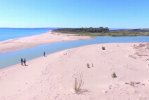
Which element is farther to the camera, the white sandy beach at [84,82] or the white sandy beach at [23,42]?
the white sandy beach at [23,42]

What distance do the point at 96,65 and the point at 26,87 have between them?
27.7 ft

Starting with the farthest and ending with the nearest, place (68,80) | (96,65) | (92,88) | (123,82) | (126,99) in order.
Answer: (96,65) < (68,80) < (123,82) < (92,88) < (126,99)

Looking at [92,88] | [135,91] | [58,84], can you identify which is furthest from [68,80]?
[135,91]

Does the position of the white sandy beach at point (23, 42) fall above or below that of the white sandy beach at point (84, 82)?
below

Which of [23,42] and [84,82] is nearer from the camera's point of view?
[84,82]

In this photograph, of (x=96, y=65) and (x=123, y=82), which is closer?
(x=123, y=82)

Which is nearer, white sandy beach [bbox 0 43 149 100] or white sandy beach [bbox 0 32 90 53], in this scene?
white sandy beach [bbox 0 43 149 100]

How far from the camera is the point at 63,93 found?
1401 cm

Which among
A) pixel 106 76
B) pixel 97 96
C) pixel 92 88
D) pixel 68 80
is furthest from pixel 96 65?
pixel 97 96

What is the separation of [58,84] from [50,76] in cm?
273

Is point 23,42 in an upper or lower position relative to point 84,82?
lower

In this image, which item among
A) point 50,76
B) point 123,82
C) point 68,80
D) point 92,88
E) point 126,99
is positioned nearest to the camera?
point 126,99

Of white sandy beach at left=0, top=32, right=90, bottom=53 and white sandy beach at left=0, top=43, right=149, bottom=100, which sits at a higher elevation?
white sandy beach at left=0, top=43, right=149, bottom=100

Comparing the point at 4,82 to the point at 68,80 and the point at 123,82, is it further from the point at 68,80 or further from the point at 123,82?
the point at 123,82
